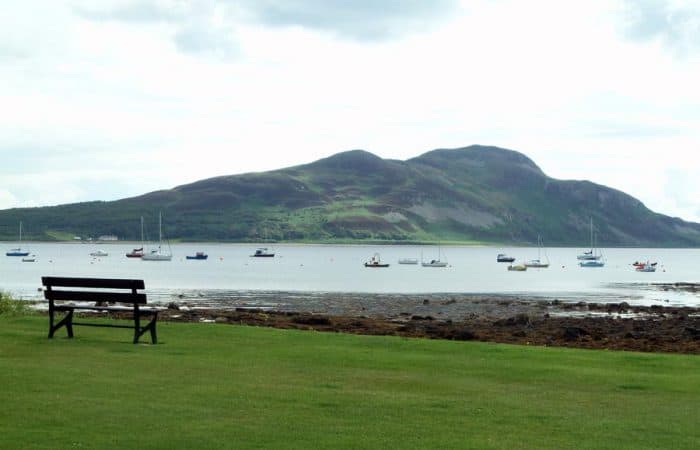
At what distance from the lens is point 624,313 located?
66.0m

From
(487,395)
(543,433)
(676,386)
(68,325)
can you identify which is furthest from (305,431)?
(68,325)

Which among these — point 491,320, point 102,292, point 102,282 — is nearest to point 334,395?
point 102,282

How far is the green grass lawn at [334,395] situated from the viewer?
43.8 ft

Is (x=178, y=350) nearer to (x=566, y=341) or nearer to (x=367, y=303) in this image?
(x=566, y=341)

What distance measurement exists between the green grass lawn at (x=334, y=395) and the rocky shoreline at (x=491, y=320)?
404 inches

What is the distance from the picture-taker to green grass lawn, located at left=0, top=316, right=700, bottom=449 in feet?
43.8

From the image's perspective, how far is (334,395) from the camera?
1675cm

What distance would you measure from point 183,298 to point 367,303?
15860 millimetres

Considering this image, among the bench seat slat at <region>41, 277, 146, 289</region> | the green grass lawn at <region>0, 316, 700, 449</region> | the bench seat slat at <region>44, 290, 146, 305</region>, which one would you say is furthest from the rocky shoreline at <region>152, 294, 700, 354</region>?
the bench seat slat at <region>44, 290, 146, 305</region>

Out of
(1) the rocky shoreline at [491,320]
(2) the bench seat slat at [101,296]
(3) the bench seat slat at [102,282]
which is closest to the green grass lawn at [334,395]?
Answer: (2) the bench seat slat at [101,296]

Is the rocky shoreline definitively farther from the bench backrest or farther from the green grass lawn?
the bench backrest

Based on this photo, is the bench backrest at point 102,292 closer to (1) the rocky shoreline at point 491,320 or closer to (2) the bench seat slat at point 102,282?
(2) the bench seat slat at point 102,282

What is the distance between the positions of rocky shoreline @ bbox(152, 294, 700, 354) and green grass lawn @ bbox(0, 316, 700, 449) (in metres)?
10.3

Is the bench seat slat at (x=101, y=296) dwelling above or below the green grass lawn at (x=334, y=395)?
above
